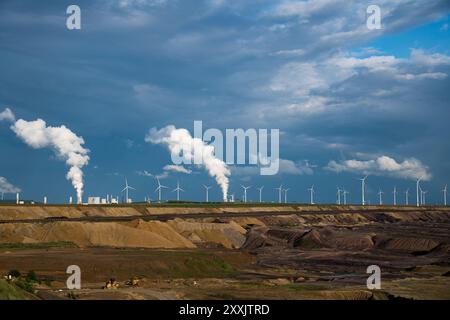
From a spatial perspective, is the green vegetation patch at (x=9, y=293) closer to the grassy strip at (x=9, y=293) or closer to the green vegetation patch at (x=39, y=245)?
the grassy strip at (x=9, y=293)

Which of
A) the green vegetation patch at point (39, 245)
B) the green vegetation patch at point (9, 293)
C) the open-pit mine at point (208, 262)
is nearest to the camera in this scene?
the green vegetation patch at point (9, 293)

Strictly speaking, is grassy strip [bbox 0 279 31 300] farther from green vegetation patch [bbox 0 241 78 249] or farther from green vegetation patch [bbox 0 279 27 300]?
green vegetation patch [bbox 0 241 78 249]

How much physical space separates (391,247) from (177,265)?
4796 centimetres

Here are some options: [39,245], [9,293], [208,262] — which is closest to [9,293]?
[9,293]

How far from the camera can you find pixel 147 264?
66.0 m

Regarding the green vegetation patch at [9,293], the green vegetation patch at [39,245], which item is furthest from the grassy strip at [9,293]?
the green vegetation patch at [39,245]

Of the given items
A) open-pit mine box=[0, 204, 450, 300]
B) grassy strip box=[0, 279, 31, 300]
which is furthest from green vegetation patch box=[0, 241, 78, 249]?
grassy strip box=[0, 279, 31, 300]

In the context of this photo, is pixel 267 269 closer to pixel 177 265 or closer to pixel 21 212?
pixel 177 265

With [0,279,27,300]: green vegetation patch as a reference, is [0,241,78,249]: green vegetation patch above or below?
above

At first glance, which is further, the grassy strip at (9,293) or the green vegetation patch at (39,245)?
the green vegetation patch at (39,245)

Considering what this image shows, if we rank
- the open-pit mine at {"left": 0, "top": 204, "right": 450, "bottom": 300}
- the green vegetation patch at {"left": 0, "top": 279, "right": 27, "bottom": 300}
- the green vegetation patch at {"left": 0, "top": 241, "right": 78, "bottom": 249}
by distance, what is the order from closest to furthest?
the green vegetation patch at {"left": 0, "top": 279, "right": 27, "bottom": 300} → the open-pit mine at {"left": 0, "top": 204, "right": 450, "bottom": 300} → the green vegetation patch at {"left": 0, "top": 241, "right": 78, "bottom": 249}
